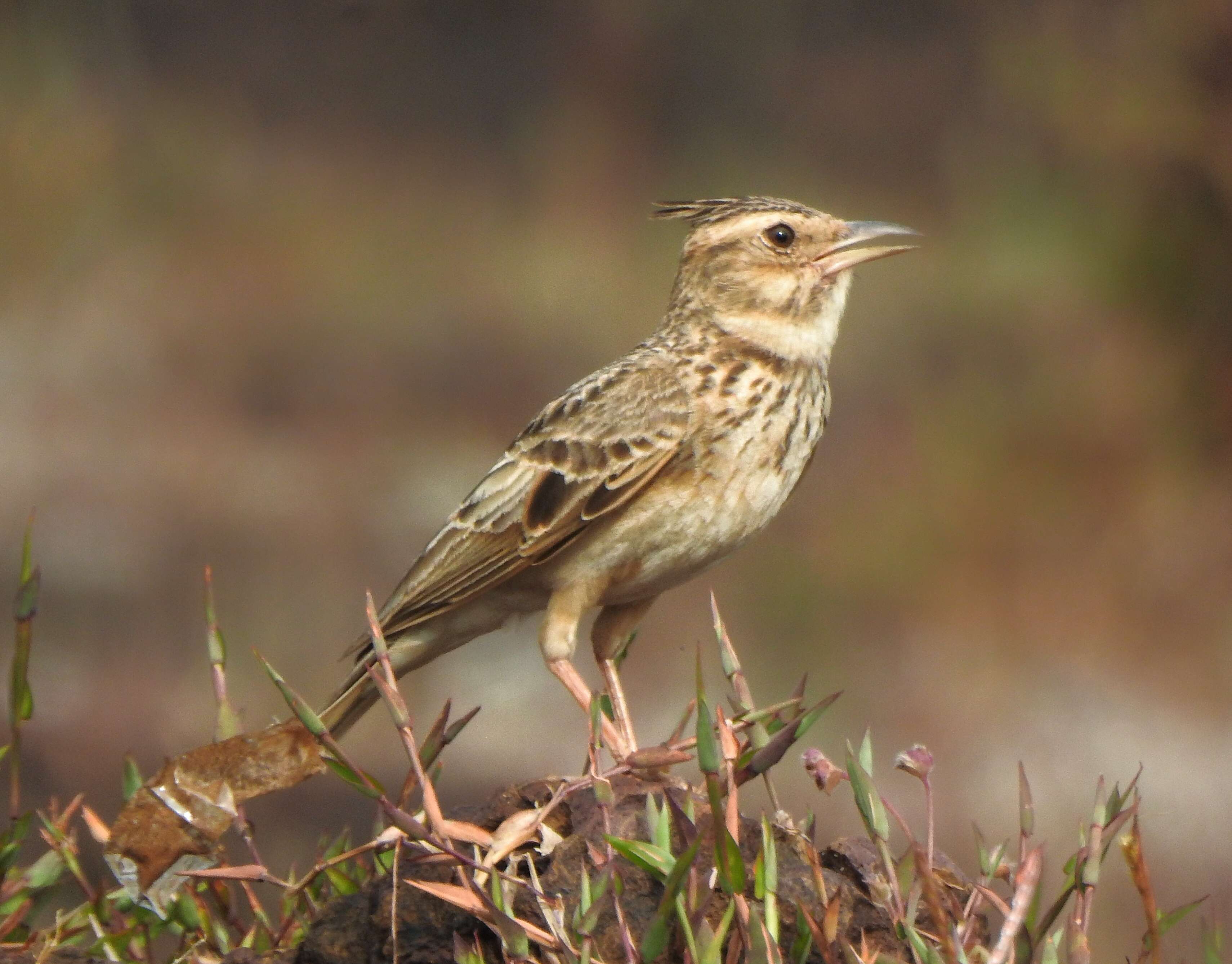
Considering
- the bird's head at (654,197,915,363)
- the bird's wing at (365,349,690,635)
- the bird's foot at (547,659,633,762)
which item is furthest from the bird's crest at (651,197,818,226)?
the bird's foot at (547,659,633,762)

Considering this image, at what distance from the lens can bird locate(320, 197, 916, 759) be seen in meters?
2.65

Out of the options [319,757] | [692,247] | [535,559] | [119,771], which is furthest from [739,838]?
[119,771]

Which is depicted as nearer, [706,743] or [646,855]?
[706,743]

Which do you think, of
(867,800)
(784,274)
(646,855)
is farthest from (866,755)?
(784,274)

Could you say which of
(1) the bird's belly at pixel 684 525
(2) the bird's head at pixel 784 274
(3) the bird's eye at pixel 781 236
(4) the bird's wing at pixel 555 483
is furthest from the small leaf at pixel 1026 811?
(3) the bird's eye at pixel 781 236

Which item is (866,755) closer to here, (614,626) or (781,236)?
(614,626)

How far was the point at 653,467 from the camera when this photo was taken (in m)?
2.65

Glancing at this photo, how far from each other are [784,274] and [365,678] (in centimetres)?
111

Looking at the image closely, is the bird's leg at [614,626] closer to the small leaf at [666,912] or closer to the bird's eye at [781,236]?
the bird's eye at [781,236]

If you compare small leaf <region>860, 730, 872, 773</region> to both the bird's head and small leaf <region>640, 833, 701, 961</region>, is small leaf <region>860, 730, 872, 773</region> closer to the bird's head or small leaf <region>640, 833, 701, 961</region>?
small leaf <region>640, 833, 701, 961</region>

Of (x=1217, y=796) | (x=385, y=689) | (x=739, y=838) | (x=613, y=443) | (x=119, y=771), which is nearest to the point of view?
(x=385, y=689)

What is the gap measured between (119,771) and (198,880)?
3867 mm

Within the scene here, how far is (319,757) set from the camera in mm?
1796

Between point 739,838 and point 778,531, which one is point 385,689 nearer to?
point 739,838
